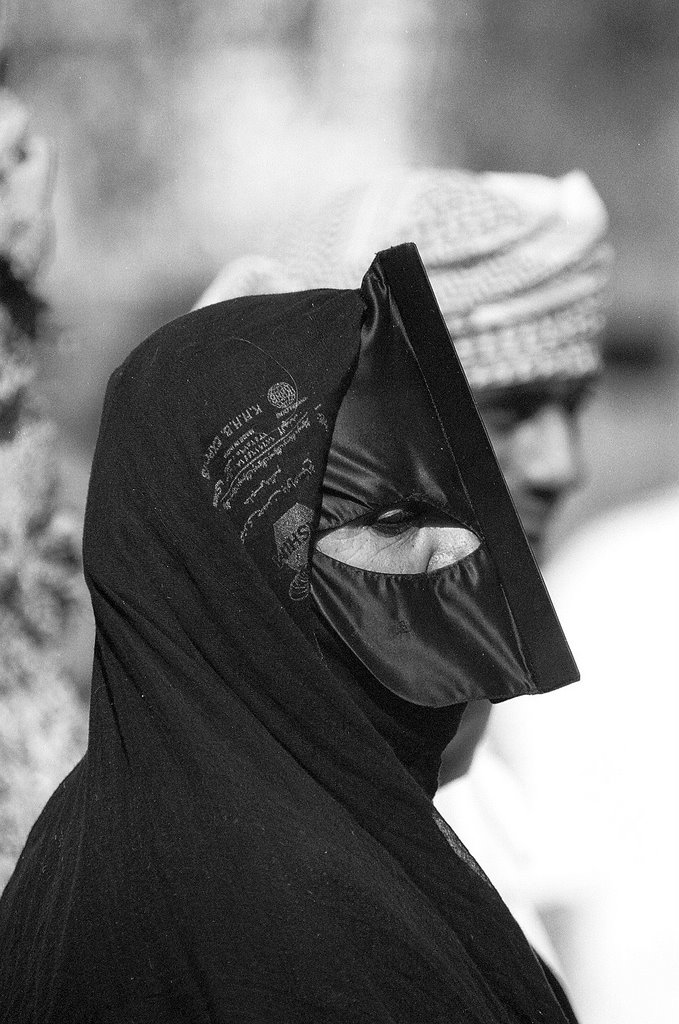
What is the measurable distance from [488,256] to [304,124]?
0.36m

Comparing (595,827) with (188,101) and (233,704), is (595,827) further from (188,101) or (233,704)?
(188,101)

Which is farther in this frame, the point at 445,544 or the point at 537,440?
the point at 537,440

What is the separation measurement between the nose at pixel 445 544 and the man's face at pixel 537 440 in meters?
0.50

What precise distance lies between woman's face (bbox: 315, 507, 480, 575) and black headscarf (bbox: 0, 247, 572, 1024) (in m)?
0.06

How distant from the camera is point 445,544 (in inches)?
45.9

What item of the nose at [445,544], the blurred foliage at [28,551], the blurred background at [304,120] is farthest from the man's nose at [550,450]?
the blurred foliage at [28,551]

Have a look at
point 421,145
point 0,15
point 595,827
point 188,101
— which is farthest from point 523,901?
point 0,15

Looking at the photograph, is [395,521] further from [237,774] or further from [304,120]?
[304,120]

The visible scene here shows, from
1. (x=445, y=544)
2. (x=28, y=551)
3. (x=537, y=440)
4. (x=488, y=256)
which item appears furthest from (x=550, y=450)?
(x=28, y=551)

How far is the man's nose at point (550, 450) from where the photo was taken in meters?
1.68

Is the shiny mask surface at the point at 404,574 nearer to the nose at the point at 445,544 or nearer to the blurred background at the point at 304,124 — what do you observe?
the nose at the point at 445,544

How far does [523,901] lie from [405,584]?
836mm

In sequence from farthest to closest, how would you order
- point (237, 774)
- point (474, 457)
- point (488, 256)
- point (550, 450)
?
point (550, 450)
point (488, 256)
point (474, 457)
point (237, 774)

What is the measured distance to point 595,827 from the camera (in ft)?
5.55
